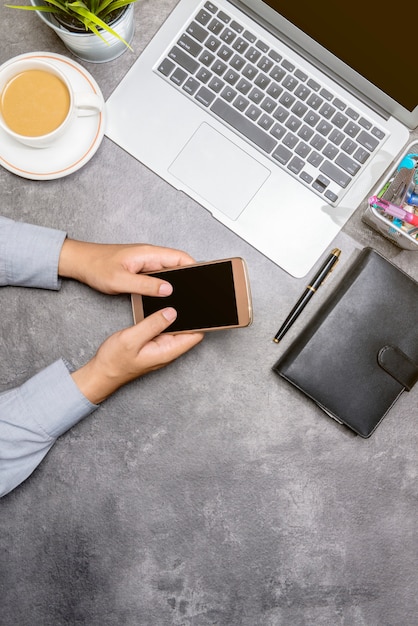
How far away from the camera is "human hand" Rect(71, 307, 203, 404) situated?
823 mm

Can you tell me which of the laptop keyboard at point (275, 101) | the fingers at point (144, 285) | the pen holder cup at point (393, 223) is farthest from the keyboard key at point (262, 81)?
the fingers at point (144, 285)

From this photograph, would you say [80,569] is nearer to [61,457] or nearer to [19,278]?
[61,457]

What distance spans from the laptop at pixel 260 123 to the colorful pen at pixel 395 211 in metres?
0.05

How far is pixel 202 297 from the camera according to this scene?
2.65 ft

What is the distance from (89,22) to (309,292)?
482 mm

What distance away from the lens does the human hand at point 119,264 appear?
0.84m

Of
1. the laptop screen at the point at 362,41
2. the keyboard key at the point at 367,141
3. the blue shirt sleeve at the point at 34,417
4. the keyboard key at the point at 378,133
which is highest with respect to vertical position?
the laptop screen at the point at 362,41

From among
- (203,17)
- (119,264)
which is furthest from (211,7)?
(119,264)

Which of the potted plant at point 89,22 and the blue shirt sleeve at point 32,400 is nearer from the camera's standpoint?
the potted plant at point 89,22

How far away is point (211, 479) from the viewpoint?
A: 0.91 metres

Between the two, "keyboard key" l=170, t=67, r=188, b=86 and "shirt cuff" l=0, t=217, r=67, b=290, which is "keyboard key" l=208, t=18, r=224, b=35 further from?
"shirt cuff" l=0, t=217, r=67, b=290

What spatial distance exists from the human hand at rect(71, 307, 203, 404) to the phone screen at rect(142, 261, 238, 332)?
0.02m

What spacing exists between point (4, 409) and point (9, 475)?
97mm

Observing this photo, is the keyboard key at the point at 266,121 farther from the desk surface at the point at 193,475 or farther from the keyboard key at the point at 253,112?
the desk surface at the point at 193,475
